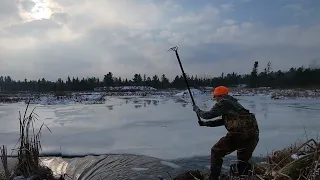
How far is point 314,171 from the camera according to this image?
2.85 m

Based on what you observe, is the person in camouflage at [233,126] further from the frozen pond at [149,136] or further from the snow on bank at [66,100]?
the snow on bank at [66,100]

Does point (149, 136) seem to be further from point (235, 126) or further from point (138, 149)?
point (235, 126)

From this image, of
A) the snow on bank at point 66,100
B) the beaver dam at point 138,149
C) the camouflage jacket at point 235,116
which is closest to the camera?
the camouflage jacket at point 235,116

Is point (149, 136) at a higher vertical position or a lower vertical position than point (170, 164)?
higher

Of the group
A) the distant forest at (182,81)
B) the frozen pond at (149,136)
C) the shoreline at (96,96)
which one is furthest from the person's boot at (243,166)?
the distant forest at (182,81)

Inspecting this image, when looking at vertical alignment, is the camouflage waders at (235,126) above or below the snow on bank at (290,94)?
above

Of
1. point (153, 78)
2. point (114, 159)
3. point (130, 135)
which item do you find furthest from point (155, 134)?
point (153, 78)

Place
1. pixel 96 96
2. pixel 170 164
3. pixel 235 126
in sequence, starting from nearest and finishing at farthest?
pixel 235 126 → pixel 170 164 → pixel 96 96

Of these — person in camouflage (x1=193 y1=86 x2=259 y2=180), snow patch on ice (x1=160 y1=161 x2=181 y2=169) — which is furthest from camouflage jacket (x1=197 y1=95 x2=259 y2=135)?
snow patch on ice (x1=160 y1=161 x2=181 y2=169)

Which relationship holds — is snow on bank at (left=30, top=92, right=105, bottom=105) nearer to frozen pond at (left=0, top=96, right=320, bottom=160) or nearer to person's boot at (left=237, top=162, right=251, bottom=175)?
frozen pond at (left=0, top=96, right=320, bottom=160)

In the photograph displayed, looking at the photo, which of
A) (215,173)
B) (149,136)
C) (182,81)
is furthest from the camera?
(182,81)

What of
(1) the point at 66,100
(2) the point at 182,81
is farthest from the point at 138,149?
(2) the point at 182,81

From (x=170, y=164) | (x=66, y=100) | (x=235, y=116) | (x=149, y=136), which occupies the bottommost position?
(x=170, y=164)

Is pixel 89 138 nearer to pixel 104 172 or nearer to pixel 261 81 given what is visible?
pixel 104 172
